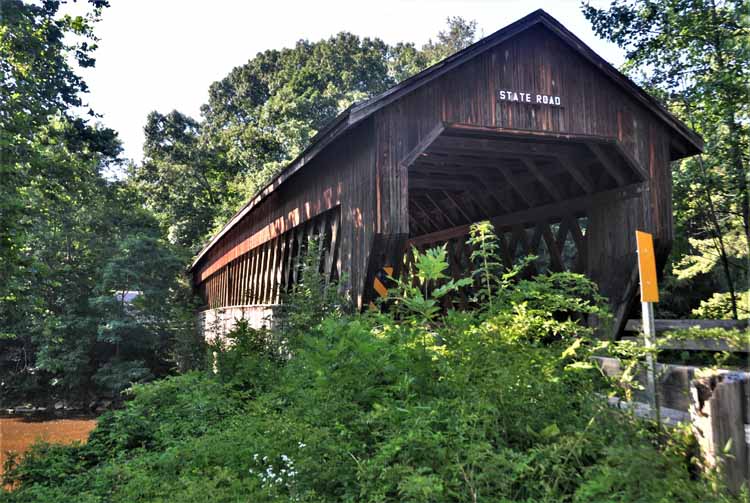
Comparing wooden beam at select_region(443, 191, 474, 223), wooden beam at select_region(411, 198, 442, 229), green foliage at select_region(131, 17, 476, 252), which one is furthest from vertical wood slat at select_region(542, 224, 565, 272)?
green foliage at select_region(131, 17, 476, 252)

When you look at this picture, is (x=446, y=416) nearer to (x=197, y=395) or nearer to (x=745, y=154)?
(x=197, y=395)

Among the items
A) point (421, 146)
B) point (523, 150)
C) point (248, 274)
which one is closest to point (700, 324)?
point (523, 150)

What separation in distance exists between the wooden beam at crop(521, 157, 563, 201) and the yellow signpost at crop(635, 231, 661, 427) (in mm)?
5931

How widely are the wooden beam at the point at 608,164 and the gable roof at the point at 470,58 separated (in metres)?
0.92

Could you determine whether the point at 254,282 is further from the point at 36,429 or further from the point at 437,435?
the point at 437,435

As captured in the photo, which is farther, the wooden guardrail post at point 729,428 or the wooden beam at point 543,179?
the wooden beam at point 543,179

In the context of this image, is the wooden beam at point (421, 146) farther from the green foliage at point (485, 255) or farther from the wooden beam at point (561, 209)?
the wooden beam at point (561, 209)

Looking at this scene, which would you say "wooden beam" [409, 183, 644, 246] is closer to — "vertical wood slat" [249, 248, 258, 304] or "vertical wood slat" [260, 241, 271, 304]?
"vertical wood slat" [260, 241, 271, 304]

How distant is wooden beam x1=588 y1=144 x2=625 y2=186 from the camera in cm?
870

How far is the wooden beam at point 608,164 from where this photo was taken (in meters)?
8.70

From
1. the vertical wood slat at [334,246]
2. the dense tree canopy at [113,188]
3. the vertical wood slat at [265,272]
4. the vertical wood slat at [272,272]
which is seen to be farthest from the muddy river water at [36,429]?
the vertical wood slat at [334,246]

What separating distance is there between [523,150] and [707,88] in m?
3.31

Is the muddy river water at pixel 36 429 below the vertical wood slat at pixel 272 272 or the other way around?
below

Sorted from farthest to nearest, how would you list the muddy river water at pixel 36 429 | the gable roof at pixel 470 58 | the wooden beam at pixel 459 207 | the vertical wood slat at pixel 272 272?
1. the muddy river water at pixel 36 429
2. the wooden beam at pixel 459 207
3. the vertical wood slat at pixel 272 272
4. the gable roof at pixel 470 58
